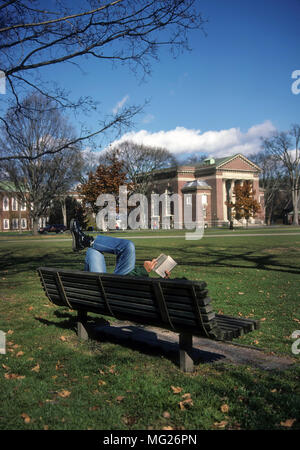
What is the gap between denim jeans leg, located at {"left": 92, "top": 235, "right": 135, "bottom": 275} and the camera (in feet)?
17.4

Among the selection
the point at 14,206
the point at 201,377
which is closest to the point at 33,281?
the point at 201,377

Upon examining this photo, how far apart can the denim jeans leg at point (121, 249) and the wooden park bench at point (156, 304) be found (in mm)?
576

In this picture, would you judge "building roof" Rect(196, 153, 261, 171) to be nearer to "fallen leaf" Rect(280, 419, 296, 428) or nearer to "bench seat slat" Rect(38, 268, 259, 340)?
"bench seat slat" Rect(38, 268, 259, 340)

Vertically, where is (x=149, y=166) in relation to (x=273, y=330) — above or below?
above

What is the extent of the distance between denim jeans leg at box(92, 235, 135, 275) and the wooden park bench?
0.58 m

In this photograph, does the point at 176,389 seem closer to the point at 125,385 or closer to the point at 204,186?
the point at 125,385

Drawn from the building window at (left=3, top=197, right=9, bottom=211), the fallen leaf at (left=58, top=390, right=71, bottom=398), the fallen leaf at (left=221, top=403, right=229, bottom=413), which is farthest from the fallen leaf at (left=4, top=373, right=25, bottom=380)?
the building window at (left=3, top=197, right=9, bottom=211)

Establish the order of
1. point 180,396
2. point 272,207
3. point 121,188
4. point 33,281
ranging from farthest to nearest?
1. point 272,207
2. point 121,188
3. point 33,281
4. point 180,396

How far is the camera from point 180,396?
11.5 feet

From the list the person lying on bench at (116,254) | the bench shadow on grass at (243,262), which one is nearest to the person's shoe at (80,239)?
the person lying on bench at (116,254)

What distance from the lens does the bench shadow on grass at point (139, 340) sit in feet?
15.0

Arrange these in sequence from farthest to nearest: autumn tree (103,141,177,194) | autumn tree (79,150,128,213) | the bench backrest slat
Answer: autumn tree (103,141,177,194) → autumn tree (79,150,128,213) → the bench backrest slat

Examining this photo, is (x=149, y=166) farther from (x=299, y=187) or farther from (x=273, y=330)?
(x=273, y=330)
